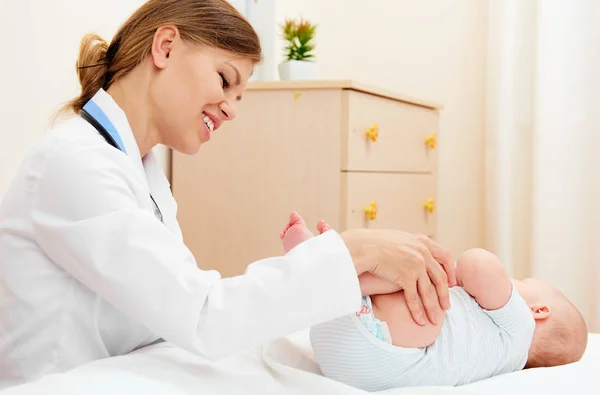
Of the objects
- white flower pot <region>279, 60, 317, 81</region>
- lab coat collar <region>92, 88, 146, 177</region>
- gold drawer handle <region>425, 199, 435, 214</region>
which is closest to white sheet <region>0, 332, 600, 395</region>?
lab coat collar <region>92, 88, 146, 177</region>

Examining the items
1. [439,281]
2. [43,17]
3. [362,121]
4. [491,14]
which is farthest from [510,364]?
[491,14]

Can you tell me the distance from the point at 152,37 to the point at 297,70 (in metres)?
1.35

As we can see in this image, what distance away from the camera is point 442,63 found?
3410mm

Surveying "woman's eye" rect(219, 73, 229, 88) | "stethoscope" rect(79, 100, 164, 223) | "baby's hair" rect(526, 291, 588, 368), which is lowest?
"baby's hair" rect(526, 291, 588, 368)

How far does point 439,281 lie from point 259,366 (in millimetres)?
302

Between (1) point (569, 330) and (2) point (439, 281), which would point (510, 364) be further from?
(2) point (439, 281)

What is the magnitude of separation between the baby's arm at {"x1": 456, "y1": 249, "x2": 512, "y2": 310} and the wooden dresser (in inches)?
38.5

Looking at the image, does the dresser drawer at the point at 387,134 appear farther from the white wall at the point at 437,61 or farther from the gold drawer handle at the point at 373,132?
the white wall at the point at 437,61

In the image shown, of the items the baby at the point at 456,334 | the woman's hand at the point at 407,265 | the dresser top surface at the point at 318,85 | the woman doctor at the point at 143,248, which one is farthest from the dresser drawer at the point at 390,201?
the woman's hand at the point at 407,265

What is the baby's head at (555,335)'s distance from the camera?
137 centimetres

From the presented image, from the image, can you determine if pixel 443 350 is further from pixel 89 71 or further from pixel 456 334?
pixel 89 71

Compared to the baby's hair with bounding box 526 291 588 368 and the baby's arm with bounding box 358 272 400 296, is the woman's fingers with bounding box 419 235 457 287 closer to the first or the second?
the baby's arm with bounding box 358 272 400 296

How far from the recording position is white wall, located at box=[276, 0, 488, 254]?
3.38 metres

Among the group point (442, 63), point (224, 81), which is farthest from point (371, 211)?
point (442, 63)
